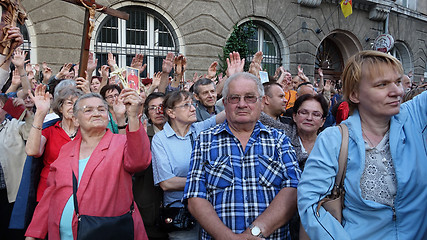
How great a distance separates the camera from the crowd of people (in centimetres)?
173

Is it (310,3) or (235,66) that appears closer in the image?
(235,66)

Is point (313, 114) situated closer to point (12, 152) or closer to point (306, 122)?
point (306, 122)

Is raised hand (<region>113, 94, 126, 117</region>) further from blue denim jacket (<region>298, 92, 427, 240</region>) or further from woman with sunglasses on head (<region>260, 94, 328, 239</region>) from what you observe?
blue denim jacket (<region>298, 92, 427, 240</region>)

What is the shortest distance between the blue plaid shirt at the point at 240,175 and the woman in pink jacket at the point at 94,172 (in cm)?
47

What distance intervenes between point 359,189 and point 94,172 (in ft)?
5.73

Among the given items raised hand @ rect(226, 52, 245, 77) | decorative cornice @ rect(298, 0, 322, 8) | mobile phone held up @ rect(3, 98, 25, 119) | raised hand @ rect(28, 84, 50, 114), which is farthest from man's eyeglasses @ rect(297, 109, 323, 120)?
decorative cornice @ rect(298, 0, 322, 8)

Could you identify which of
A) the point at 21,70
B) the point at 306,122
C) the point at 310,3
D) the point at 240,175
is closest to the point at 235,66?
the point at 306,122

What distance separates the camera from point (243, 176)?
7.15 ft

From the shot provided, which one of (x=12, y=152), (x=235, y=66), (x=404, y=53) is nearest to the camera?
(x=12, y=152)

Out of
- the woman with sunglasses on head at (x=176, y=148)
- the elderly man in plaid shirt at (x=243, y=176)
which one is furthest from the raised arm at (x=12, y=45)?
the elderly man in plaid shirt at (x=243, y=176)

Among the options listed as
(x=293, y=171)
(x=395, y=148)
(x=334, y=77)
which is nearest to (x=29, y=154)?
(x=293, y=171)

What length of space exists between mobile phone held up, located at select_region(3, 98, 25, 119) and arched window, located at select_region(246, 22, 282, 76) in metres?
9.93

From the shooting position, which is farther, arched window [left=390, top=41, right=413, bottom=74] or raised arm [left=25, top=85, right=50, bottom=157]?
arched window [left=390, top=41, right=413, bottom=74]

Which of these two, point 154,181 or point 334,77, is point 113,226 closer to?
point 154,181
